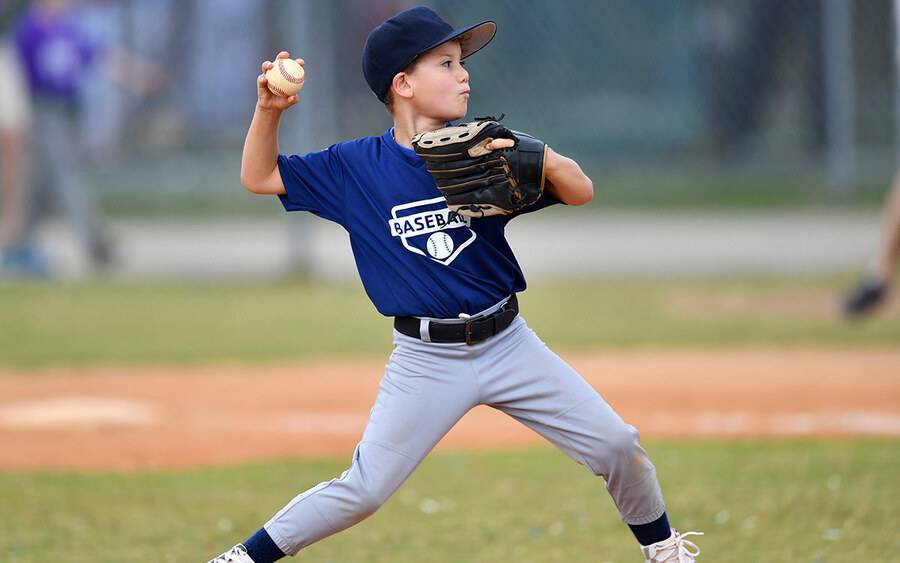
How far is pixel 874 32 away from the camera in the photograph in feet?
41.0

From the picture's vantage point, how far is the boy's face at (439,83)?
11.4ft

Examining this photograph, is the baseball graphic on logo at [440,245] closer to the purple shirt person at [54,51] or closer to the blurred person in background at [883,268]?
the blurred person in background at [883,268]

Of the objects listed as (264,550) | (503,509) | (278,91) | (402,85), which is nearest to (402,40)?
(402,85)

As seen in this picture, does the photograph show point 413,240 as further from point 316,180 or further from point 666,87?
point 666,87

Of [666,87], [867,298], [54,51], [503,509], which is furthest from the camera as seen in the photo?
[666,87]

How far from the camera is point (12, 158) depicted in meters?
11.0

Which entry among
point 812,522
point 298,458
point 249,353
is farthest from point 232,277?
point 812,522

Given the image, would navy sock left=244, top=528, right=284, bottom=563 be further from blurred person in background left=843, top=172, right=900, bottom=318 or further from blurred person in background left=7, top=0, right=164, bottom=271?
blurred person in background left=7, top=0, right=164, bottom=271

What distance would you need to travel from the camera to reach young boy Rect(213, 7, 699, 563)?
3.40 m

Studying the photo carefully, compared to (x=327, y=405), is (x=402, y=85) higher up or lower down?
higher up

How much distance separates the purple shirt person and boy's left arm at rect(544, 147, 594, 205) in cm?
820

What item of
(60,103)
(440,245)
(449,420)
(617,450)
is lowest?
(617,450)

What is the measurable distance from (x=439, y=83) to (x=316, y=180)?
44 cm

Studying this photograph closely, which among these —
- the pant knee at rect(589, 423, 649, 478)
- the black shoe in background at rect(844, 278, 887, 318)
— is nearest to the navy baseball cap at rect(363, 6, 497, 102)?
the pant knee at rect(589, 423, 649, 478)
